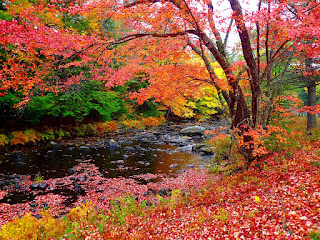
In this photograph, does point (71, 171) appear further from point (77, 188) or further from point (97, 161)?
point (77, 188)

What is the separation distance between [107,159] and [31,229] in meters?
9.03

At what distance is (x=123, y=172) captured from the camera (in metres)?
11.6

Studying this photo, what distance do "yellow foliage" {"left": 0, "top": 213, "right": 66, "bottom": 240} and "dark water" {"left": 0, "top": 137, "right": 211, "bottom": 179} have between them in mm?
5593

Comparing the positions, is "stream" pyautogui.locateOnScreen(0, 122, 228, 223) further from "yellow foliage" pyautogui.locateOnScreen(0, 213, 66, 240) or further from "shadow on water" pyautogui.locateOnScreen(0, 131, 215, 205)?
"yellow foliage" pyautogui.locateOnScreen(0, 213, 66, 240)

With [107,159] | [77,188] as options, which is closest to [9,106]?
[107,159]

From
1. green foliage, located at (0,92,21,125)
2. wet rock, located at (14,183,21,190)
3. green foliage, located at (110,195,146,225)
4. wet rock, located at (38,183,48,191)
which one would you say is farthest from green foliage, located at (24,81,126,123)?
green foliage, located at (110,195,146,225)

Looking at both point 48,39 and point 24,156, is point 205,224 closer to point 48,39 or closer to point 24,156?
point 48,39

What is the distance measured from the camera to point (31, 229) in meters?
5.01

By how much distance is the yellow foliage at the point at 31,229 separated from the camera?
4629 mm

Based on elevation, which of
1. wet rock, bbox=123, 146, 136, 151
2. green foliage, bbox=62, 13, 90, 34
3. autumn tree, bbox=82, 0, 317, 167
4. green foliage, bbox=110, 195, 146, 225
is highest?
green foliage, bbox=62, 13, 90, 34

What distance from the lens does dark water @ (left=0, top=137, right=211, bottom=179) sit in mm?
11495

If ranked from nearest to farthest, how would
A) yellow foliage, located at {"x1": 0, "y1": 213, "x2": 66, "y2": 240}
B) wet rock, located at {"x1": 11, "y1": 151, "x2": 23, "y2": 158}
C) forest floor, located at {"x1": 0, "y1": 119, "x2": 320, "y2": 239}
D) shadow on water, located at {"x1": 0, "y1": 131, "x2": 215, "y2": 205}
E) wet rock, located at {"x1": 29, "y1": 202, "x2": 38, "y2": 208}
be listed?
1. forest floor, located at {"x1": 0, "y1": 119, "x2": 320, "y2": 239}
2. yellow foliage, located at {"x1": 0, "y1": 213, "x2": 66, "y2": 240}
3. wet rock, located at {"x1": 29, "y1": 202, "x2": 38, "y2": 208}
4. shadow on water, located at {"x1": 0, "y1": 131, "x2": 215, "y2": 205}
5. wet rock, located at {"x1": 11, "y1": 151, "x2": 23, "y2": 158}

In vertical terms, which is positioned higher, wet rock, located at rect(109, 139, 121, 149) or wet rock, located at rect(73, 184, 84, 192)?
wet rock, located at rect(109, 139, 121, 149)

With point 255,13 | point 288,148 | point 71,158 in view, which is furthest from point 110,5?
point 71,158
